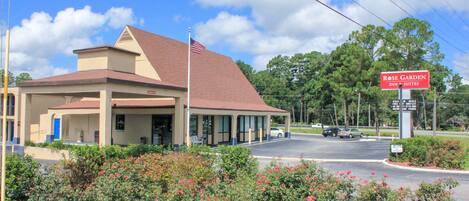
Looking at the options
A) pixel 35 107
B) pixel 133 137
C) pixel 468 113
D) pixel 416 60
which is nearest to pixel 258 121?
pixel 133 137

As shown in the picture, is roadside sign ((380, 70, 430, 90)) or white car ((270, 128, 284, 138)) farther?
white car ((270, 128, 284, 138))

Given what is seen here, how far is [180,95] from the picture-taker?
2833 cm

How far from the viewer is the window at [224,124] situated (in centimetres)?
3875

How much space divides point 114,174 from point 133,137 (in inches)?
1020

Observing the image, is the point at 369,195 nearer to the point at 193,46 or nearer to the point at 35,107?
the point at 193,46

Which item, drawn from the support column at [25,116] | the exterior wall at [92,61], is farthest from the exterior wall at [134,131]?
the support column at [25,116]

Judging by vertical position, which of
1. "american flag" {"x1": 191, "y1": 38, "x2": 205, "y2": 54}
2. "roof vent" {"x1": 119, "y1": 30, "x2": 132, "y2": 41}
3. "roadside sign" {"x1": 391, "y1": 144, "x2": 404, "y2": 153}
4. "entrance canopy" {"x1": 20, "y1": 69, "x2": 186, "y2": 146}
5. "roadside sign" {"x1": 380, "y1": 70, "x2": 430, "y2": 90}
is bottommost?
"roadside sign" {"x1": 391, "y1": 144, "x2": 404, "y2": 153}

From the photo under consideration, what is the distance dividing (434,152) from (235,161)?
506 inches

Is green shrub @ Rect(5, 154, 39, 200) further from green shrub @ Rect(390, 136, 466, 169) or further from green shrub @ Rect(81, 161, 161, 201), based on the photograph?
green shrub @ Rect(390, 136, 466, 169)

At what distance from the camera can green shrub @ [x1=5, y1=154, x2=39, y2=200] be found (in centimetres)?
867

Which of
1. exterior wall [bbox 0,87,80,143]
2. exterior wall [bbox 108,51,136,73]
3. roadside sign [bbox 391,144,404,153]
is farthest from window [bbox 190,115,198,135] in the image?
roadside sign [bbox 391,144,404,153]

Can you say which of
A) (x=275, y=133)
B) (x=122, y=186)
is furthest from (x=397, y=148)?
(x=275, y=133)

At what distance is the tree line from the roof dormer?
104 feet

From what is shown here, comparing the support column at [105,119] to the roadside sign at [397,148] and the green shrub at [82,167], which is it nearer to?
the green shrub at [82,167]
